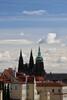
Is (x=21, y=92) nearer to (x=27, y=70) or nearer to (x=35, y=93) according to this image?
(x=35, y=93)

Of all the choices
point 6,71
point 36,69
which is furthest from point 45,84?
point 36,69

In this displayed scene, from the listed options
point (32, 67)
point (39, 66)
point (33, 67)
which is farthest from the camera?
point (32, 67)

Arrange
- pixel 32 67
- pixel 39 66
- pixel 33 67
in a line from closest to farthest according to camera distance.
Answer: pixel 39 66, pixel 33 67, pixel 32 67

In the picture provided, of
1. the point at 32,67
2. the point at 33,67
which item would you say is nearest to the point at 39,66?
the point at 33,67

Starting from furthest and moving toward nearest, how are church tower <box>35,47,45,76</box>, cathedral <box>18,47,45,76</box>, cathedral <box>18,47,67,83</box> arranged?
cathedral <box>18,47,45,76</box>
cathedral <box>18,47,67,83</box>
church tower <box>35,47,45,76</box>

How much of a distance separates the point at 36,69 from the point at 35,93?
87.4ft

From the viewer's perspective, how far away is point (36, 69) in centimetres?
11131

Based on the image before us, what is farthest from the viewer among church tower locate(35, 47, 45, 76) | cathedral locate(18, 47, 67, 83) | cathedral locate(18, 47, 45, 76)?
cathedral locate(18, 47, 45, 76)

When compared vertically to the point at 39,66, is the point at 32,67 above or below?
above

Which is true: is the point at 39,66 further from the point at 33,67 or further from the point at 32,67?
the point at 32,67

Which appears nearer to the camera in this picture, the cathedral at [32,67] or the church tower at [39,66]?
the church tower at [39,66]

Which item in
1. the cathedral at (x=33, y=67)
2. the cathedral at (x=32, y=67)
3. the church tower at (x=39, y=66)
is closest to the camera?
the church tower at (x=39, y=66)

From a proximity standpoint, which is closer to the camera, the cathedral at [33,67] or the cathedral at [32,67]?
the cathedral at [33,67]

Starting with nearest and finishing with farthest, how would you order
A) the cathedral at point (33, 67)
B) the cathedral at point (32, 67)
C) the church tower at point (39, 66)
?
the church tower at point (39, 66), the cathedral at point (33, 67), the cathedral at point (32, 67)
